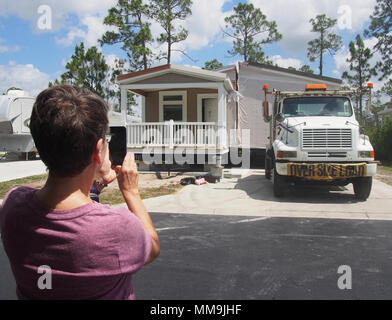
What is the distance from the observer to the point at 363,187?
8062 millimetres

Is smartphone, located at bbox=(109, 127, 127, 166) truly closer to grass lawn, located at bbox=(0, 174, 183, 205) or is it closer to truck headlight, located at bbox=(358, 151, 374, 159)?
grass lawn, located at bbox=(0, 174, 183, 205)

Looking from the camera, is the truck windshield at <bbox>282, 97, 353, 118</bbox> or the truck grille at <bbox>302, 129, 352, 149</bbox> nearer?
the truck grille at <bbox>302, 129, 352, 149</bbox>

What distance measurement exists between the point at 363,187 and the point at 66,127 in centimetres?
807

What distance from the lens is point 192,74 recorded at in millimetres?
13430

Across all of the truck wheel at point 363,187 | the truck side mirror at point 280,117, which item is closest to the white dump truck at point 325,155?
the truck wheel at point 363,187

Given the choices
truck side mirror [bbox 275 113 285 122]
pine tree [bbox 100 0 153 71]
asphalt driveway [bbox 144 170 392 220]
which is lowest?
asphalt driveway [bbox 144 170 392 220]

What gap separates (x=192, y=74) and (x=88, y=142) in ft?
41.1

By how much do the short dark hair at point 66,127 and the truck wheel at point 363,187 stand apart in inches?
310

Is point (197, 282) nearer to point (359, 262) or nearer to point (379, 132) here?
point (359, 262)

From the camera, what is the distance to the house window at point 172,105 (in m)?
15.8

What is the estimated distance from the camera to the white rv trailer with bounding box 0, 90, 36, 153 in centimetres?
1789

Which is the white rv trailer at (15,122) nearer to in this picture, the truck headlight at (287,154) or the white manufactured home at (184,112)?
the white manufactured home at (184,112)

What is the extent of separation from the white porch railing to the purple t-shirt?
11.3 m

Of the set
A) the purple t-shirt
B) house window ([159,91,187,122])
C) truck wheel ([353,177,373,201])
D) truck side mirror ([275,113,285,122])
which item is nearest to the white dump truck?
truck wheel ([353,177,373,201])
